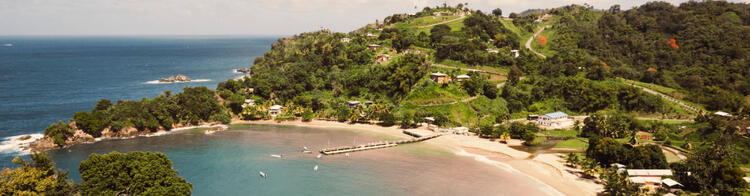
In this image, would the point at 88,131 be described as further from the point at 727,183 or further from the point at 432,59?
the point at 727,183

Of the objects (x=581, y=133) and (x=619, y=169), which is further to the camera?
(x=581, y=133)

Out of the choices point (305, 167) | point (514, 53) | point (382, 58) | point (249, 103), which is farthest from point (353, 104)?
point (514, 53)

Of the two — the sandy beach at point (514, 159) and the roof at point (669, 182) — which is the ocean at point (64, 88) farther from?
the roof at point (669, 182)

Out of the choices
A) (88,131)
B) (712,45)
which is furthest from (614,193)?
(712,45)

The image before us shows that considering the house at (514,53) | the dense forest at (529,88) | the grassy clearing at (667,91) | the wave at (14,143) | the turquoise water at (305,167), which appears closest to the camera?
the turquoise water at (305,167)

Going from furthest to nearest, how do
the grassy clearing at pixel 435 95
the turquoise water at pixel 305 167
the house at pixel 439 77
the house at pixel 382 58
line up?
the house at pixel 382 58, the house at pixel 439 77, the grassy clearing at pixel 435 95, the turquoise water at pixel 305 167

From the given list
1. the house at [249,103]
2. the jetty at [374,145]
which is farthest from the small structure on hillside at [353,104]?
the house at [249,103]
